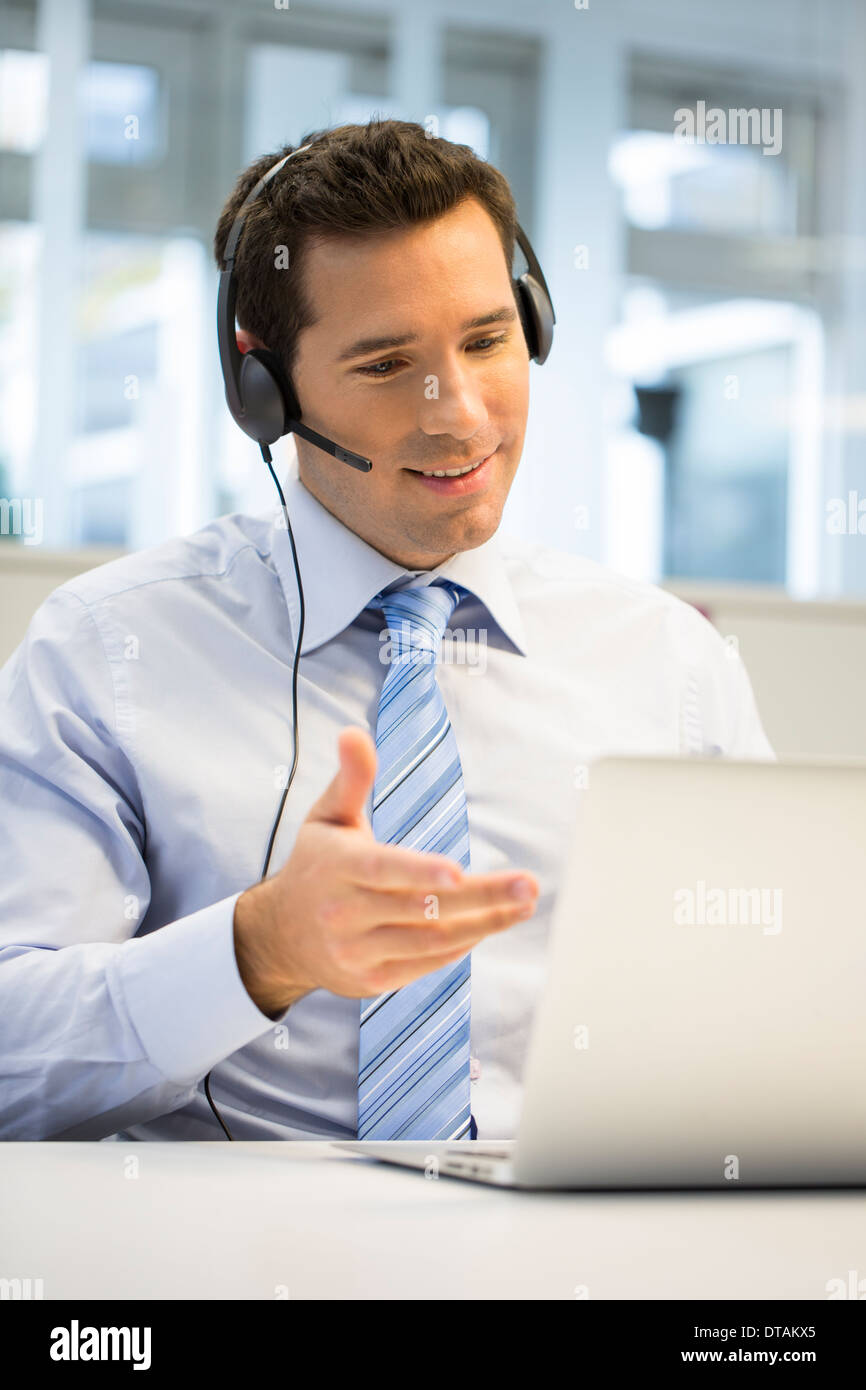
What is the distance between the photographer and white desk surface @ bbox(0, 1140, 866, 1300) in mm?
489

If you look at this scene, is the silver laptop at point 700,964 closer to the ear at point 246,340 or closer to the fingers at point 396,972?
the fingers at point 396,972

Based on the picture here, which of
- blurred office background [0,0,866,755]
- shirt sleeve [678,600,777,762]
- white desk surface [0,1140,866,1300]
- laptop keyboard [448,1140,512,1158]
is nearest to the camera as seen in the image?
white desk surface [0,1140,866,1300]

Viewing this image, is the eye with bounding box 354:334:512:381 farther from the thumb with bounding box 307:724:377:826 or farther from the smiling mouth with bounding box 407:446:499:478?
the thumb with bounding box 307:724:377:826

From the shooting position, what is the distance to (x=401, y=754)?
43.1 inches

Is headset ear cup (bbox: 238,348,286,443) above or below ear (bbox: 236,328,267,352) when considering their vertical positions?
below

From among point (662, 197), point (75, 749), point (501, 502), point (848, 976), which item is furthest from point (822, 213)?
point (848, 976)

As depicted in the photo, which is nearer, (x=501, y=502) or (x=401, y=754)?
(x=401, y=754)

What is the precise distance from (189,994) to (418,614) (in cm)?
43

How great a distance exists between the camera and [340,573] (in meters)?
1.21

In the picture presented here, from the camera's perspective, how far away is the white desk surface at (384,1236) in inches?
19.3

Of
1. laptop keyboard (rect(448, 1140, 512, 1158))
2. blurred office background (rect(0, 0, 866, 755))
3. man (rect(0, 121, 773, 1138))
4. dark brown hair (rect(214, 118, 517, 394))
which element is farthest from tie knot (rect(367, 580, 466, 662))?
blurred office background (rect(0, 0, 866, 755))

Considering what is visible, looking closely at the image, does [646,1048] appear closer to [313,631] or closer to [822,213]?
[313,631]

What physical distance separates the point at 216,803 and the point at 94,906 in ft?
0.40

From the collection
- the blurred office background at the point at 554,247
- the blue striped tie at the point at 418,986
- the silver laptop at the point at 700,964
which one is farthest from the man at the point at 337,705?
the blurred office background at the point at 554,247
